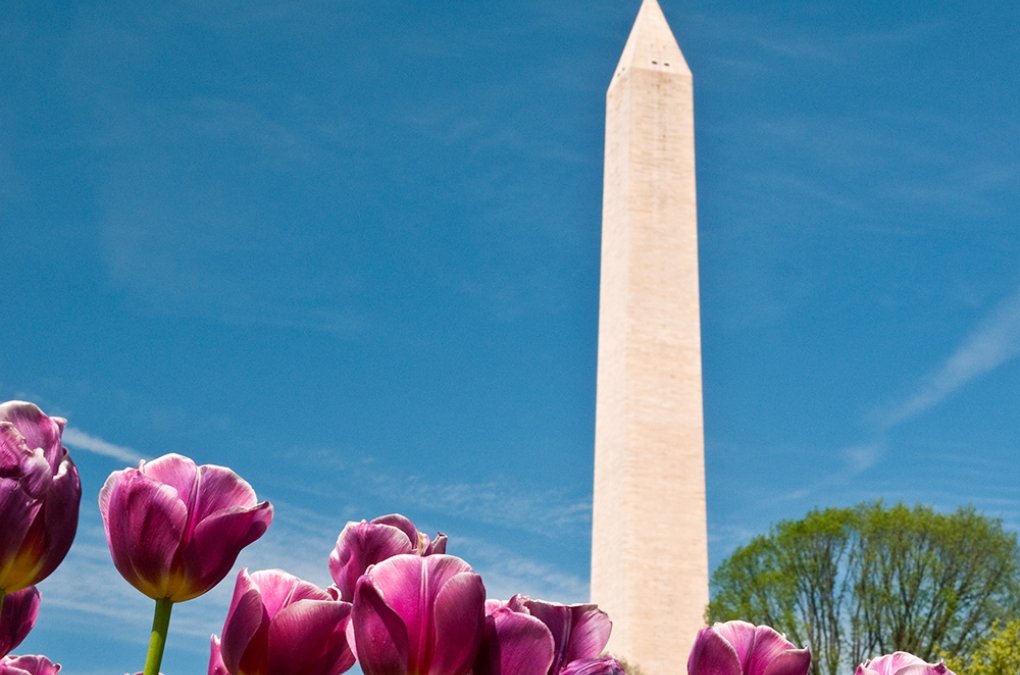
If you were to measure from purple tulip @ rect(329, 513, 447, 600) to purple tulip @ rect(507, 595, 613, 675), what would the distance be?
0.11m

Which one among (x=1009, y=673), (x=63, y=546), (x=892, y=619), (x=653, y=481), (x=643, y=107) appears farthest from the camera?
(x=643, y=107)

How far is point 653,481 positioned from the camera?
3294 centimetres

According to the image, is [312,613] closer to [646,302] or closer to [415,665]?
[415,665]

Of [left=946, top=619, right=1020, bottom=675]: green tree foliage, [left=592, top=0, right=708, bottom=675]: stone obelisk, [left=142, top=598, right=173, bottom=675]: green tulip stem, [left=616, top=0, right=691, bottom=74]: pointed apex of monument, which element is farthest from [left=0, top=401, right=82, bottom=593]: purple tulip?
[left=616, top=0, right=691, bottom=74]: pointed apex of monument

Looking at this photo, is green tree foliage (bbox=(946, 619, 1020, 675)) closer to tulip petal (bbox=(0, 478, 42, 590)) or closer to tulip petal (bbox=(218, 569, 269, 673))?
tulip petal (bbox=(218, 569, 269, 673))

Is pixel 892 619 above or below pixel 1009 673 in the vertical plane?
above

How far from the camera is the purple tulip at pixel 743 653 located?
1.21 meters

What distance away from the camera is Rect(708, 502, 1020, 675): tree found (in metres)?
30.4

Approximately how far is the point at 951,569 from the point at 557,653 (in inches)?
1240

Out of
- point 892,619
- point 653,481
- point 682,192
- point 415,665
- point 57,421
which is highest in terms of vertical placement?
point 682,192

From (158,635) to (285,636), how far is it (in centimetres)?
11

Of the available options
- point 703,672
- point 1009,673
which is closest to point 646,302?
point 1009,673

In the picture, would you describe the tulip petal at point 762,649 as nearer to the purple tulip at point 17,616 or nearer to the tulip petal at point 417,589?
the tulip petal at point 417,589

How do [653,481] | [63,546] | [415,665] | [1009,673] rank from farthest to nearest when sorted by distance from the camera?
[653,481] → [1009,673] → [63,546] → [415,665]
